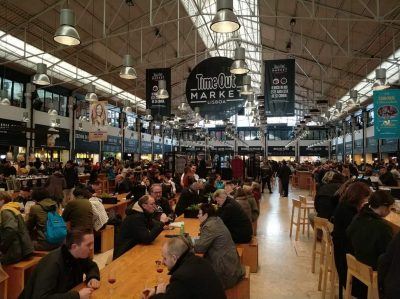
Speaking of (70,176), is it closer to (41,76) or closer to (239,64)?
(41,76)

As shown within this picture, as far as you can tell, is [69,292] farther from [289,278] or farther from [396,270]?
[289,278]

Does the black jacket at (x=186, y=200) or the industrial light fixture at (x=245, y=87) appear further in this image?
the industrial light fixture at (x=245, y=87)

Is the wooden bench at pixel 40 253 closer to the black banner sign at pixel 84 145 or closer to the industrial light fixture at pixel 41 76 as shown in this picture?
the industrial light fixture at pixel 41 76

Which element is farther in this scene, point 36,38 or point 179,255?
point 36,38

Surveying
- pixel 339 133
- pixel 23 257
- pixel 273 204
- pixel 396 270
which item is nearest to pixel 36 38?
pixel 273 204

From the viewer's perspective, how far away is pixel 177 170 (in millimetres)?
15648

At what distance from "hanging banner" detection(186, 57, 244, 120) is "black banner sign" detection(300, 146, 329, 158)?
3692cm

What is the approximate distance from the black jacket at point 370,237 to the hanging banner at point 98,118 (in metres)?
12.5

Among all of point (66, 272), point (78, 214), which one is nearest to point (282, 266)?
point (78, 214)

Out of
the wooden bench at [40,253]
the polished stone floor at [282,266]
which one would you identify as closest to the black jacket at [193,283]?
the polished stone floor at [282,266]

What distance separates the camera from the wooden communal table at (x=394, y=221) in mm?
5486

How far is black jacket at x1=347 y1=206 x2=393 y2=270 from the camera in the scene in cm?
384

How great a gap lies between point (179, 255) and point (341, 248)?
2.79m

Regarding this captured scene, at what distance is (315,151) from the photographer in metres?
45.7
